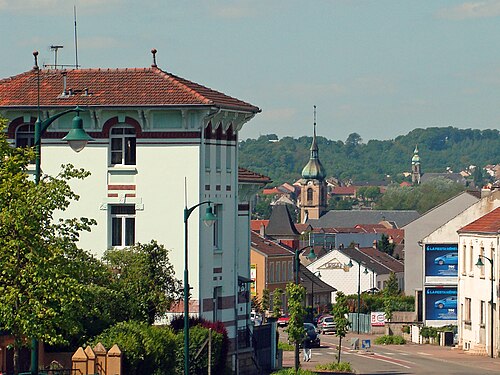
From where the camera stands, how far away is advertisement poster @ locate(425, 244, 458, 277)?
268 ft

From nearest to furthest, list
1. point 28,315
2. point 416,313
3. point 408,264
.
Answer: point 28,315
point 416,313
point 408,264

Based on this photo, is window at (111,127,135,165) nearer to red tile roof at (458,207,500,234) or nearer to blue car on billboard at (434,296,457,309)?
red tile roof at (458,207,500,234)

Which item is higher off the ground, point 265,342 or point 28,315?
point 28,315

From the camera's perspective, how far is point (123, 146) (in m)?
45.8

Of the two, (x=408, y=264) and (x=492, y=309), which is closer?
(x=492, y=309)

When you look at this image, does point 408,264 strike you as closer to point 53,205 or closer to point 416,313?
point 416,313

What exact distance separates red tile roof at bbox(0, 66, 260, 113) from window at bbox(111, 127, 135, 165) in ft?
3.79

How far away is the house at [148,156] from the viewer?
44.9 metres

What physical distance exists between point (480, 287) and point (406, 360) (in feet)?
27.3

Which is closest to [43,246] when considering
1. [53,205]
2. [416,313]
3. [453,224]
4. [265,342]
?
[53,205]

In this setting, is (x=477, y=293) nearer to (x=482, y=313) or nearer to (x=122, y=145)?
(x=482, y=313)

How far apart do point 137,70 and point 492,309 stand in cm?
2550

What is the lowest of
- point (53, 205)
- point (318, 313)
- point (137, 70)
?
point (318, 313)

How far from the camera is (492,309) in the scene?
65.4m
